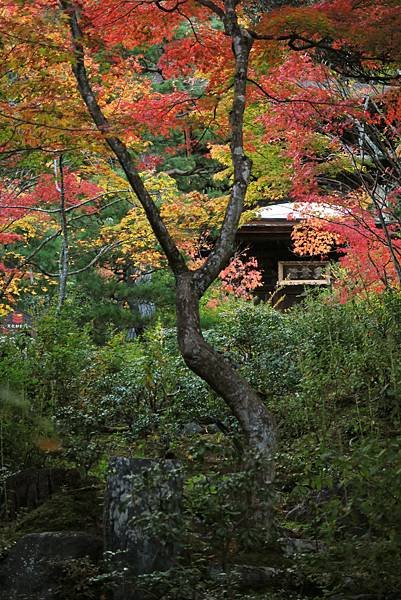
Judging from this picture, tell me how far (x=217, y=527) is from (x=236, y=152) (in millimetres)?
3319

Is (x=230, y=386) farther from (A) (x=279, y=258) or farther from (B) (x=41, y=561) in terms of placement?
(A) (x=279, y=258)

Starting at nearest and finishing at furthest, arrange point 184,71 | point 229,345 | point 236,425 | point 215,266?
1. point 215,266
2. point 236,425
3. point 184,71
4. point 229,345

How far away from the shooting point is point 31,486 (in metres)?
6.20

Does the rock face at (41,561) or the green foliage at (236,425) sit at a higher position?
the green foliage at (236,425)

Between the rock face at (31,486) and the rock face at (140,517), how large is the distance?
154cm

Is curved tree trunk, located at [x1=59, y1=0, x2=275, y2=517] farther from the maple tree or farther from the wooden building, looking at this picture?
the wooden building

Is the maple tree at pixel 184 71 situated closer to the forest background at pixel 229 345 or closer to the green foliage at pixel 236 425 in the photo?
the forest background at pixel 229 345

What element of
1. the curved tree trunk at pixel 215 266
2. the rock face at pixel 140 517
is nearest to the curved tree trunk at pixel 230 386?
the curved tree trunk at pixel 215 266

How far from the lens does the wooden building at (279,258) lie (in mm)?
16312

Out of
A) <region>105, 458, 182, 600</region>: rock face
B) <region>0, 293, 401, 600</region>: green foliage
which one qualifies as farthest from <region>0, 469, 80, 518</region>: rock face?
<region>105, 458, 182, 600</region>: rock face

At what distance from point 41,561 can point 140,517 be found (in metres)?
1.10

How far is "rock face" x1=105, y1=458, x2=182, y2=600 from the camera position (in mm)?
4094

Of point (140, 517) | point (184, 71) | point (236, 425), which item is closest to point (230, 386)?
point (140, 517)

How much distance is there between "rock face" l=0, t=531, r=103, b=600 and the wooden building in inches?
463
